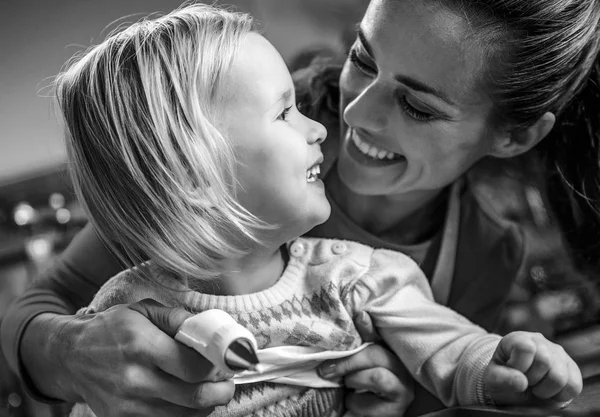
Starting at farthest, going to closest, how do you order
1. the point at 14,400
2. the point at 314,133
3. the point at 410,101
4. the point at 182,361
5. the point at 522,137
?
the point at 14,400
the point at 522,137
the point at 410,101
the point at 314,133
the point at 182,361

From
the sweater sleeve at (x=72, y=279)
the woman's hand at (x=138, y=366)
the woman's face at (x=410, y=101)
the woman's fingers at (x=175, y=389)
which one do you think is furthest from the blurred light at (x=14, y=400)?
the woman's face at (x=410, y=101)

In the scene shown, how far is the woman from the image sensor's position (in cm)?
75

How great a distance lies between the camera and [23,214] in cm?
114

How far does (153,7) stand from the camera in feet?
3.19

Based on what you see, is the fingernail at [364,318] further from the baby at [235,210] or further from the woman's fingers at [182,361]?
the woman's fingers at [182,361]

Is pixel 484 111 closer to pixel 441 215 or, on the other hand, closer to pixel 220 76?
pixel 441 215

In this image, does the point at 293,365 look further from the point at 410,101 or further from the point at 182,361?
the point at 410,101

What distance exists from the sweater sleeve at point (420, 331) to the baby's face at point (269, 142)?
0.11m

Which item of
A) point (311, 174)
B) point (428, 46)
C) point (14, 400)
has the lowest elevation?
point (14, 400)

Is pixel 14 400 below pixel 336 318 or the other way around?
below

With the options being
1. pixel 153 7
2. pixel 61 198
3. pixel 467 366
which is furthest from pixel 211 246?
pixel 61 198

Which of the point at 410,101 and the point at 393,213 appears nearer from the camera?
the point at 410,101

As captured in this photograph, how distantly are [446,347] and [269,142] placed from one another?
297mm

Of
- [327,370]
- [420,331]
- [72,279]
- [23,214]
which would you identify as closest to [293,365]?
[327,370]
